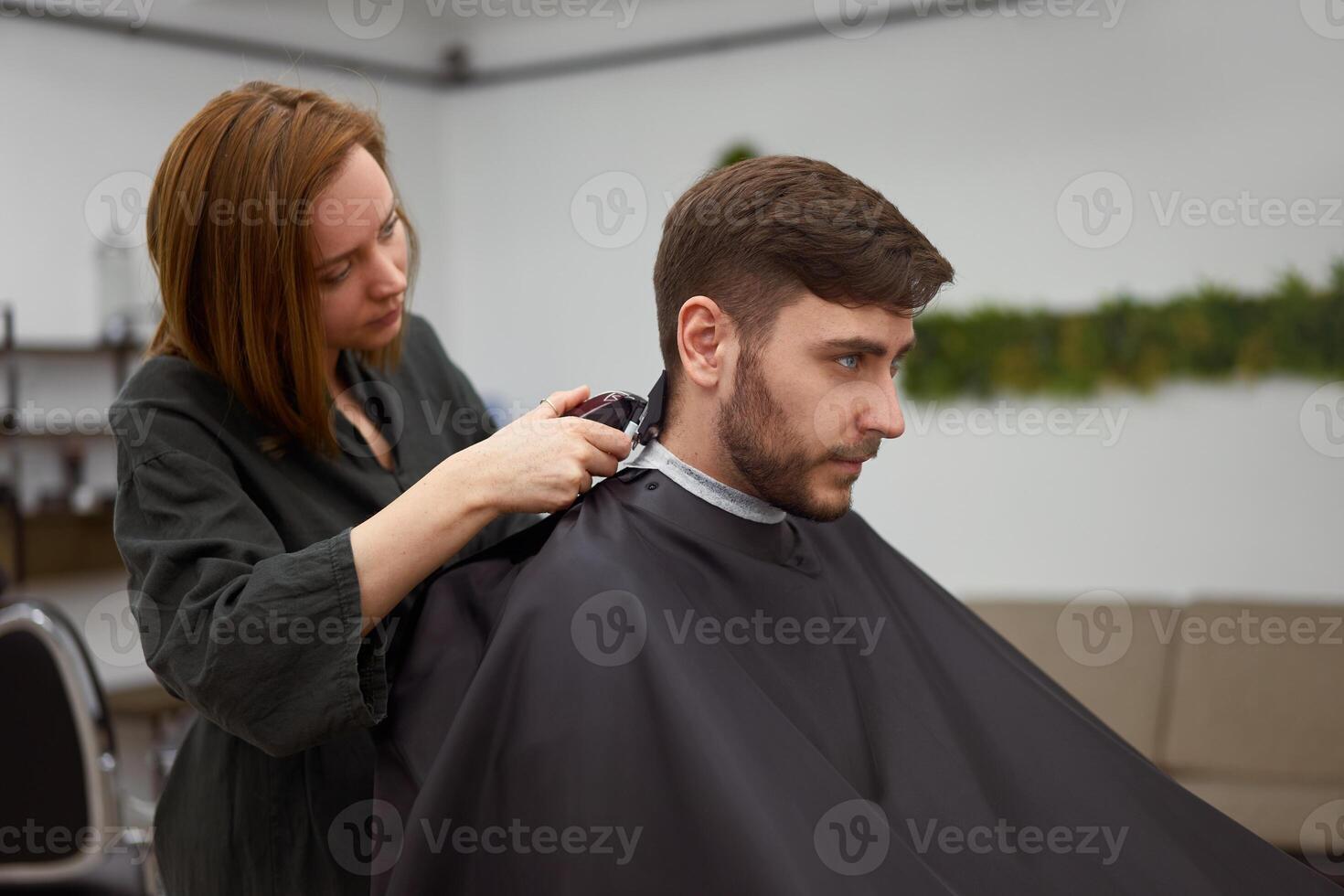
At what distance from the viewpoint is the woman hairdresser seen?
1251 millimetres

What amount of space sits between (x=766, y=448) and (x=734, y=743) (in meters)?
0.35

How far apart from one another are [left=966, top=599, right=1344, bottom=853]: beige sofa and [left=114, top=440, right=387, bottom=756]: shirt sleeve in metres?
3.07

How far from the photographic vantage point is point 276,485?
4.80 ft

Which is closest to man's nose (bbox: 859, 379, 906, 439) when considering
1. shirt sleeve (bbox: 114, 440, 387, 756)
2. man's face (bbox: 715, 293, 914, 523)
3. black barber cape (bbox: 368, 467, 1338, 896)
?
man's face (bbox: 715, 293, 914, 523)

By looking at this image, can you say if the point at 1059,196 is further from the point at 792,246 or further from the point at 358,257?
the point at 358,257

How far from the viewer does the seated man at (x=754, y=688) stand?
1187mm

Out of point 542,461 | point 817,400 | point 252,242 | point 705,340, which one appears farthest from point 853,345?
point 252,242

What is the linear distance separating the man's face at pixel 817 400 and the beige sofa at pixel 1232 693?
8.99ft

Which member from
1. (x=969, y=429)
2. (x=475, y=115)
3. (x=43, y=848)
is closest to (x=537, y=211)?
(x=475, y=115)

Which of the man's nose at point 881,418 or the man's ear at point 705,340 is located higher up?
the man's ear at point 705,340

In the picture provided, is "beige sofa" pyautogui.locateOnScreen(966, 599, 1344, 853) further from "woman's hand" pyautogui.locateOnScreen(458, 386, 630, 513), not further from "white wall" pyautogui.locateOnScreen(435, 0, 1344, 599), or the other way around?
"woman's hand" pyautogui.locateOnScreen(458, 386, 630, 513)

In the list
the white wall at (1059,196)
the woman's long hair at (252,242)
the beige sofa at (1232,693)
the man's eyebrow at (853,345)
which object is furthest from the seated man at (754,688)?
the white wall at (1059,196)

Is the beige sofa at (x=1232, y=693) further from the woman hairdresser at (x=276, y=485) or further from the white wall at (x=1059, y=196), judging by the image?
the woman hairdresser at (x=276, y=485)

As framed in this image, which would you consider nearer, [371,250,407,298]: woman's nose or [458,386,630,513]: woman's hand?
[458,386,630,513]: woman's hand
